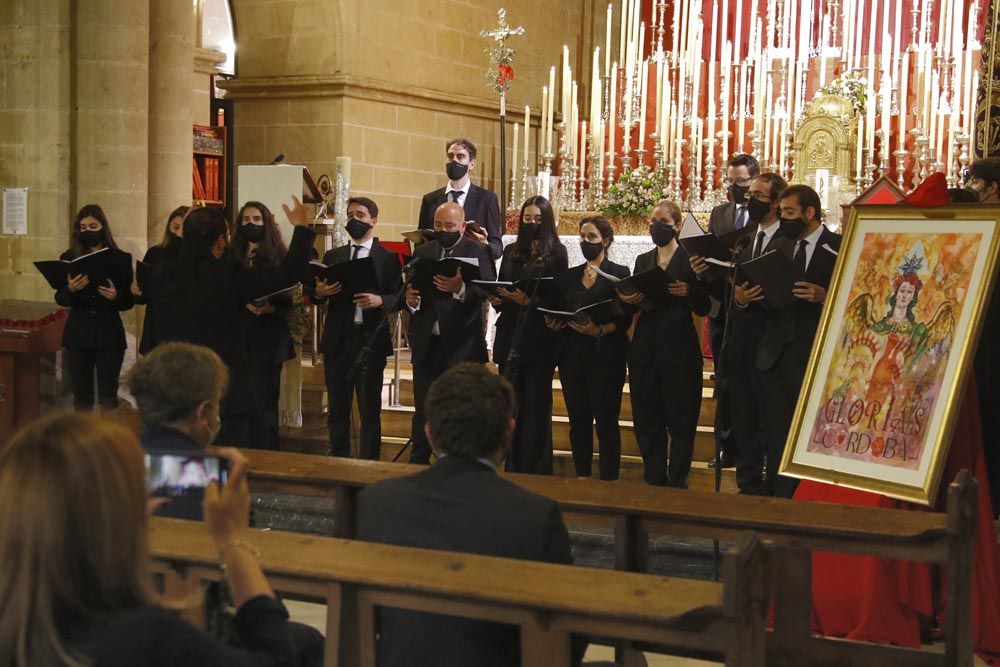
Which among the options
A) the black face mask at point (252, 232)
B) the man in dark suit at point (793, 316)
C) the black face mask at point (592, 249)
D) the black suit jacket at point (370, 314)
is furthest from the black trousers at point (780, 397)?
the black face mask at point (252, 232)

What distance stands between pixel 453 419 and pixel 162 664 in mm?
1204

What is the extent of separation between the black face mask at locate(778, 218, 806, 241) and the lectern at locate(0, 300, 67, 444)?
172 inches

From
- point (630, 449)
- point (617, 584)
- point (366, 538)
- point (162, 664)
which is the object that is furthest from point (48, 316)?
point (162, 664)

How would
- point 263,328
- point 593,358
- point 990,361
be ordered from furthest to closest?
point 263,328 → point 593,358 → point 990,361

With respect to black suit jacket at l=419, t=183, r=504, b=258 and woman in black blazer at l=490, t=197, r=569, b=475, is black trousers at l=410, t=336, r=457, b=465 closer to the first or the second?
woman in black blazer at l=490, t=197, r=569, b=475

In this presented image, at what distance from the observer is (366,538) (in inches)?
123

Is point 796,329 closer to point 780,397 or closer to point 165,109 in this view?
point 780,397

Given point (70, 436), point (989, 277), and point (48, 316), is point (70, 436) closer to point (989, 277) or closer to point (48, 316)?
point (989, 277)

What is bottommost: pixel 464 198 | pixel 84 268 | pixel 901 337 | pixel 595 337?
pixel 595 337

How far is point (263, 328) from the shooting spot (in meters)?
7.18

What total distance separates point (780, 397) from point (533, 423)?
1.38 metres

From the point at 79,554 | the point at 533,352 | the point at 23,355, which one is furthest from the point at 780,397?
the point at 23,355

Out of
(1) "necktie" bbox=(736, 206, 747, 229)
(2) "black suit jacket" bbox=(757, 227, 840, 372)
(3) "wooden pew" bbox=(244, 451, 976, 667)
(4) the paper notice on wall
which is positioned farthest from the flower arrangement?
(3) "wooden pew" bbox=(244, 451, 976, 667)

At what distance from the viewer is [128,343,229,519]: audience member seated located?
10.5 ft
